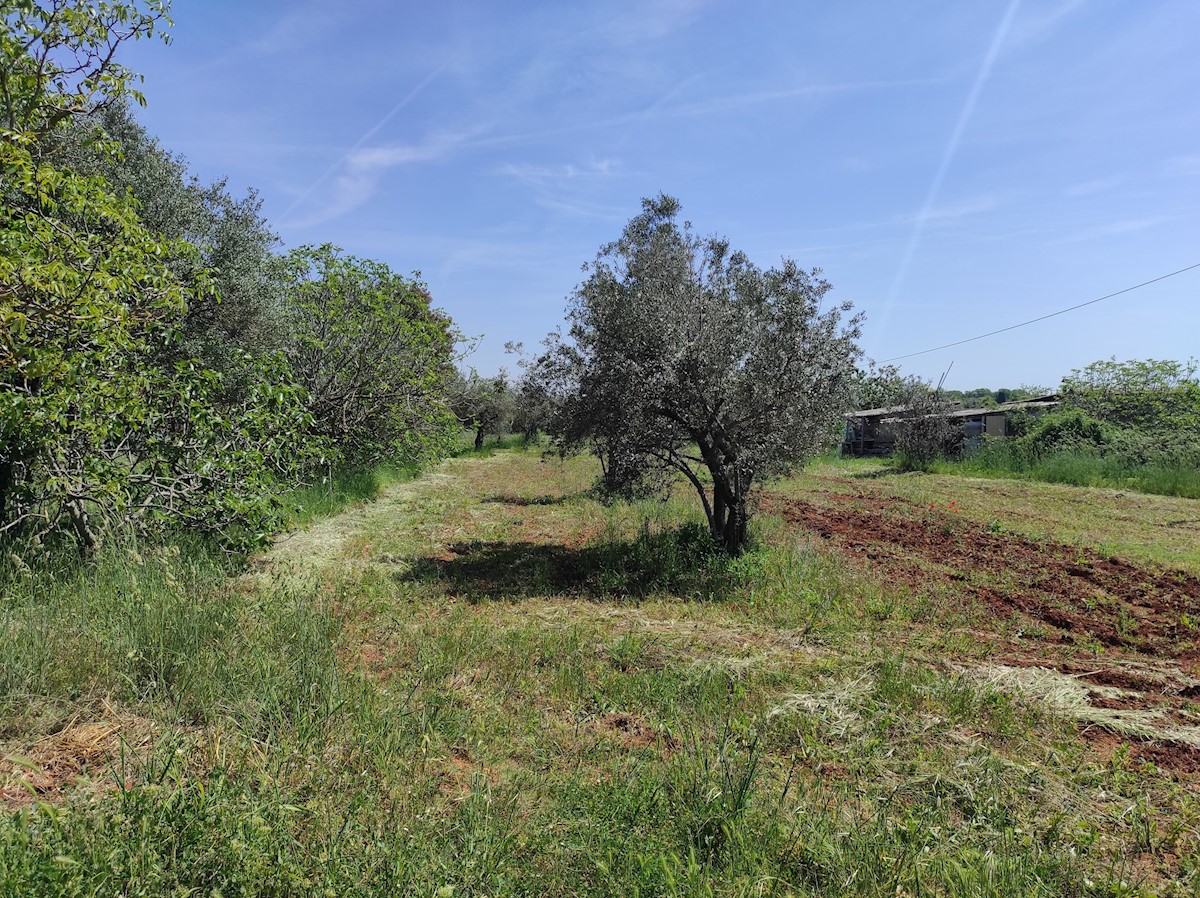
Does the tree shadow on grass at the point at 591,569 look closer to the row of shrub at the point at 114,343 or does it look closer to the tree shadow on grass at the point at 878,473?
the row of shrub at the point at 114,343

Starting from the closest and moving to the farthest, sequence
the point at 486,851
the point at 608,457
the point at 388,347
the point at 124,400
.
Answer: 1. the point at 486,851
2. the point at 124,400
3. the point at 608,457
4. the point at 388,347

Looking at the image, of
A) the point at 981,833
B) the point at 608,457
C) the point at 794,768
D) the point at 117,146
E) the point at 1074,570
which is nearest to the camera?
the point at 981,833

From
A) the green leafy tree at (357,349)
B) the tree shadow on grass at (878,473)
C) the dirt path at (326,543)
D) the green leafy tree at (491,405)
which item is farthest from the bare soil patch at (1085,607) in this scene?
the green leafy tree at (491,405)

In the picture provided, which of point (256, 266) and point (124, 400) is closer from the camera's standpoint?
point (124, 400)

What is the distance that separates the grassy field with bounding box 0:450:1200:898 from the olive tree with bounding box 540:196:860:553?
2053mm

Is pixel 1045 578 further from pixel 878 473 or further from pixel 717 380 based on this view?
pixel 878 473

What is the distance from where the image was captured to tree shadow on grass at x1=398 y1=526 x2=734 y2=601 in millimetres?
8609

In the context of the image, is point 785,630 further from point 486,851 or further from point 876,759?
point 486,851

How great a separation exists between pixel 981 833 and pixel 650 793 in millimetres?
1695

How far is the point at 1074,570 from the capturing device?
938 cm

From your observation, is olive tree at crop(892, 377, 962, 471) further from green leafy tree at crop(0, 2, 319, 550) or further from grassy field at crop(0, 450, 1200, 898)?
green leafy tree at crop(0, 2, 319, 550)

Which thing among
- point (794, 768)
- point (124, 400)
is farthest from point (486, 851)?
point (124, 400)

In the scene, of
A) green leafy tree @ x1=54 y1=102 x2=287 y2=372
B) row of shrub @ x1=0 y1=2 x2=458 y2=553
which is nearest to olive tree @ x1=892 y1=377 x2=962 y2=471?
row of shrub @ x1=0 y1=2 x2=458 y2=553

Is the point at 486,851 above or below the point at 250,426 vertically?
below
